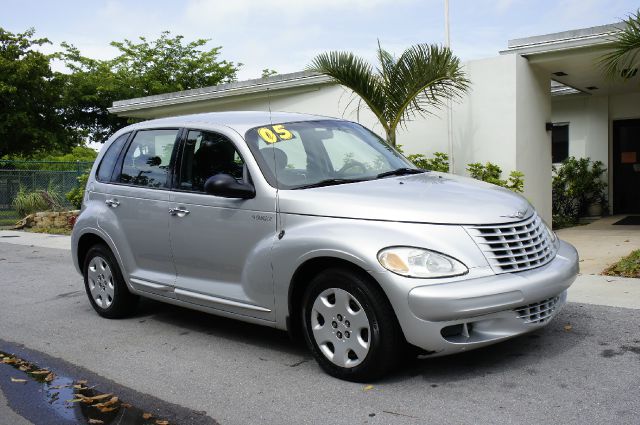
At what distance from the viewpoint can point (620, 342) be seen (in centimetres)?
508

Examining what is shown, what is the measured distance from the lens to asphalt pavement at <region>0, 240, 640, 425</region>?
3.94m

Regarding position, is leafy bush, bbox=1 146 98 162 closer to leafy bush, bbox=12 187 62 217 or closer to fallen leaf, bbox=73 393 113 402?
leafy bush, bbox=12 187 62 217

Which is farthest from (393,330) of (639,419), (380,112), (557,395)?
(380,112)

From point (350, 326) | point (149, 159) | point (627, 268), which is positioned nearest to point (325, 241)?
point (350, 326)

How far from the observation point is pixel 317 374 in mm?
4691

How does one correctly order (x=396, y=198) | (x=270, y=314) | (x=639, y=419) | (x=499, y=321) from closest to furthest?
(x=639, y=419) → (x=499, y=321) → (x=396, y=198) → (x=270, y=314)

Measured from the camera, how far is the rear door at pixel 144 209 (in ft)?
18.9

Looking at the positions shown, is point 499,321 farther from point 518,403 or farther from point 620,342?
point 620,342

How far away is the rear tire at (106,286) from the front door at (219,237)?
1.07 m

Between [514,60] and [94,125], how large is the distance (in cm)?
3441

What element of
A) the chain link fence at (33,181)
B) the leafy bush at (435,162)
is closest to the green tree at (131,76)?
the chain link fence at (33,181)

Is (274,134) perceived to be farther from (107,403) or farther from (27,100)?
(27,100)

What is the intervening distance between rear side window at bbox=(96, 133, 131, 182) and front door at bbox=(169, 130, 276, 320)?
47.0 inches

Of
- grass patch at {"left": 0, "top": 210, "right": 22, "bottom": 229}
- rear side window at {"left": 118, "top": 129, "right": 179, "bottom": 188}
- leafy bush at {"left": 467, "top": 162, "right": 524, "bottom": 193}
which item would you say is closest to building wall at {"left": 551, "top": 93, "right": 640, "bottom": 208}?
leafy bush at {"left": 467, "top": 162, "right": 524, "bottom": 193}
